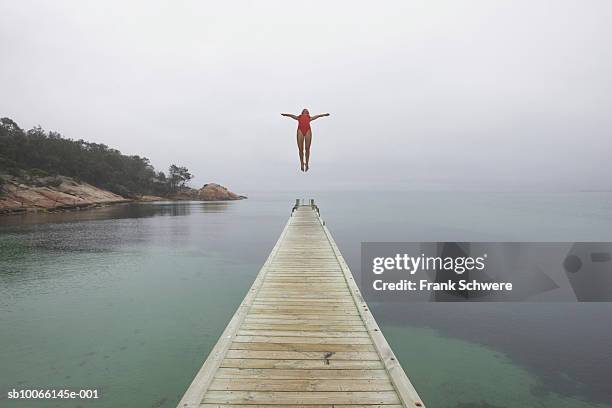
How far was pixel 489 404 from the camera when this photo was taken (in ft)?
27.6

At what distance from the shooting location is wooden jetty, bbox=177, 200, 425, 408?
13.6 feet

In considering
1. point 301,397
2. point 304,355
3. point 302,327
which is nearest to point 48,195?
point 302,327

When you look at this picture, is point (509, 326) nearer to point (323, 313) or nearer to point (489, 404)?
point (489, 404)

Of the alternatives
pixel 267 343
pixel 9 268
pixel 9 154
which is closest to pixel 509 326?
pixel 267 343

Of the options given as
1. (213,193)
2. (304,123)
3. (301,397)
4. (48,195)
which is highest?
(213,193)

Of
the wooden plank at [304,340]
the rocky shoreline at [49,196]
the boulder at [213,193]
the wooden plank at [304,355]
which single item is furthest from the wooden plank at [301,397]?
the boulder at [213,193]

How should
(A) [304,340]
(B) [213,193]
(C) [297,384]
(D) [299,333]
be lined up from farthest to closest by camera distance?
(B) [213,193] → (D) [299,333] → (A) [304,340] → (C) [297,384]

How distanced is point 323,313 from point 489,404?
564cm

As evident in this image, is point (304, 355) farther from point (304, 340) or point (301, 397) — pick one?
point (301, 397)

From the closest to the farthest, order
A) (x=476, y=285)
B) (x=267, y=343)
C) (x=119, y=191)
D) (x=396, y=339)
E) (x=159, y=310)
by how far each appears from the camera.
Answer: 1. (x=267, y=343)
2. (x=396, y=339)
3. (x=159, y=310)
4. (x=476, y=285)
5. (x=119, y=191)

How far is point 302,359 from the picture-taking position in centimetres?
508

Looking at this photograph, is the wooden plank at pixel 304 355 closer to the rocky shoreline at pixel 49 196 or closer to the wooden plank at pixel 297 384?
the wooden plank at pixel 297 384

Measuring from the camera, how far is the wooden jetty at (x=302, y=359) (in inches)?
163

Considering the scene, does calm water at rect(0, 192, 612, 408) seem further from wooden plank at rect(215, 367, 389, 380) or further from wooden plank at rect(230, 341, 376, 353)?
wooden plank at rect(215, 367, 389, 380)
